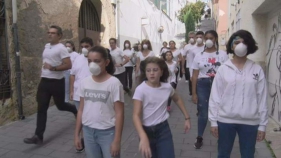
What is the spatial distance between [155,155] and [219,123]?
0.69 meters

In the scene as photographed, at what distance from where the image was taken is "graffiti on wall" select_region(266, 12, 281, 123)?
200 inches

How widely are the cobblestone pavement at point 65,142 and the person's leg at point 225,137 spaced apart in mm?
1156

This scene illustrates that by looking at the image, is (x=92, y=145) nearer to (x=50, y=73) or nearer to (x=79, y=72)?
(x=79, y=72)

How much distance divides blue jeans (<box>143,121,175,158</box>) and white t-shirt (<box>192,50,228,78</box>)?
5.54ft

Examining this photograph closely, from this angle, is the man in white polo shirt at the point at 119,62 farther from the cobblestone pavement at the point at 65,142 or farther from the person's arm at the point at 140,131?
the person's arm at the point at 140,131

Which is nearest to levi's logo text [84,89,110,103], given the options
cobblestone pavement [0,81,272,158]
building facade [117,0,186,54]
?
cobblestone pavement [0,81,272,158]

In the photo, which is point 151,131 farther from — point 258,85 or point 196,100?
point 196,100

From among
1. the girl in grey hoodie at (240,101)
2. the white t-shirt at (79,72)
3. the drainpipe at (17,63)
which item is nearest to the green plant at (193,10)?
the drainpipe at (17,63)

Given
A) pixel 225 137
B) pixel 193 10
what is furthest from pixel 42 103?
pixel 193 10

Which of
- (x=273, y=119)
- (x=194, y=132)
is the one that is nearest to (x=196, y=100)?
(x=194, y=132)

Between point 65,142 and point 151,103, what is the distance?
247cm

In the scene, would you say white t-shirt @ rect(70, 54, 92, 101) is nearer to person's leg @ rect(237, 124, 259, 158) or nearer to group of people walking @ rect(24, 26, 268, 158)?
group of people walking @ rect(24, 26, 268, 158)

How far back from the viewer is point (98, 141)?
2557 millimetres

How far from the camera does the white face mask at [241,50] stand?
263 centimetres
